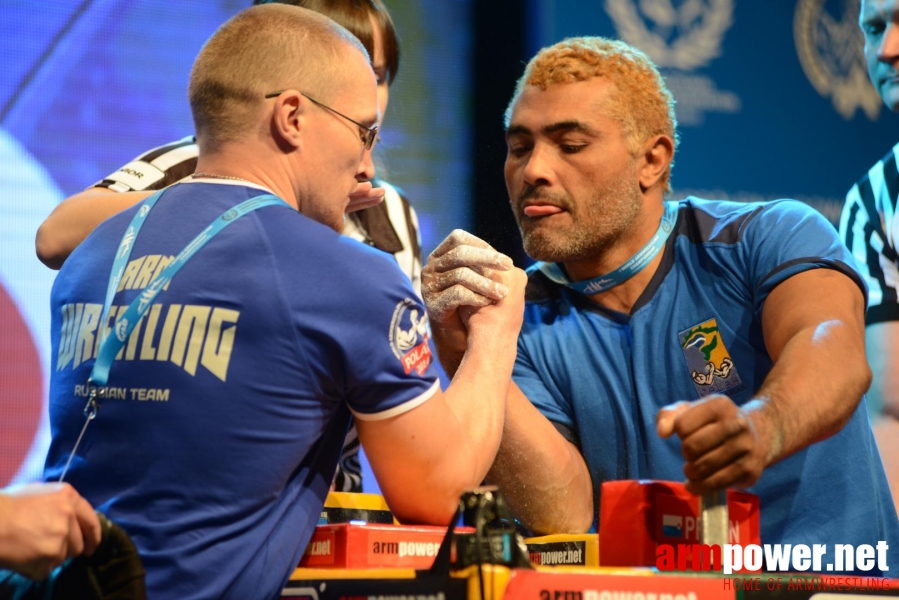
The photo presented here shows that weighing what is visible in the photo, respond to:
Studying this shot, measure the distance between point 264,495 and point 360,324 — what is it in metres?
0.23

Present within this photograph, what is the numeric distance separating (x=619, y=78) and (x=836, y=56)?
7.26 feet

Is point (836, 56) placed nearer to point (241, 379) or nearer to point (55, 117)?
point (55, 117)

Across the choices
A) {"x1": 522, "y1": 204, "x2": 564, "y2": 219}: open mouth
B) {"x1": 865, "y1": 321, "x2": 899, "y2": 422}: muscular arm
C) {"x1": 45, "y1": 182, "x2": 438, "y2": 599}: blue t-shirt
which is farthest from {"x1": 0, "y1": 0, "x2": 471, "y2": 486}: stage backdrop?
{"x1": 865, "y1": 321, "x2": 899, "y2": 422}: muscular arm

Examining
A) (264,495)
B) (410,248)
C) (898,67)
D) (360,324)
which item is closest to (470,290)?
(360,324)

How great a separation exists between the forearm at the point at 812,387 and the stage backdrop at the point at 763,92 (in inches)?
77.7

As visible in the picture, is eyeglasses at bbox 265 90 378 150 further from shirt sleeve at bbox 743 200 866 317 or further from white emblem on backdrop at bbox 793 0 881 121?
white emblem on backdrop at bbox 793 0 881 121

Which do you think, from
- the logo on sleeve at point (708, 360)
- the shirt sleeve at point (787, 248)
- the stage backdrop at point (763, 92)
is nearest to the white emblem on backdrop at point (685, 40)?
the stage backdrop at point (763, 92)

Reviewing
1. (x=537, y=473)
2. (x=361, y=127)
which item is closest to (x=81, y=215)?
(x=361, y=127)

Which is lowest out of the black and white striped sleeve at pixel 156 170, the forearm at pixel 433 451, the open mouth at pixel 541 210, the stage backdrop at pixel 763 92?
the forearm at pixel 433 451

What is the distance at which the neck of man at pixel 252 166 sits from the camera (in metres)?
1.30

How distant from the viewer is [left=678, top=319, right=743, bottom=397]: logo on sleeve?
6.20 ft

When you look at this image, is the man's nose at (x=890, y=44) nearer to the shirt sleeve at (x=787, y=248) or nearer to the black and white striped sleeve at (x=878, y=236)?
the black and white striped sleeve at (x=878, y=236)

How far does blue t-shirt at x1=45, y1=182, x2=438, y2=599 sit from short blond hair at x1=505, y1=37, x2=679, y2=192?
3.51 feet

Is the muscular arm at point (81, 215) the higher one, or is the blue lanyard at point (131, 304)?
the muscular arm at point (81, 215)
